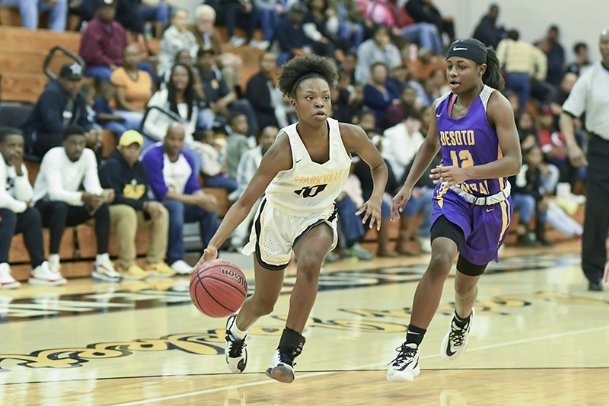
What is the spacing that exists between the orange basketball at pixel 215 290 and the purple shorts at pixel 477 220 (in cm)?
111

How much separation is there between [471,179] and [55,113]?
6.67m

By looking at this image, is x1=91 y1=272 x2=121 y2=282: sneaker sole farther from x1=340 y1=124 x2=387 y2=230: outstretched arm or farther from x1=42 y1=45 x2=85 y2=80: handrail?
x1=340 y1=124 x2=387 y2=230: outstretched arm

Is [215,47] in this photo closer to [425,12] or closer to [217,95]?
[217,95]

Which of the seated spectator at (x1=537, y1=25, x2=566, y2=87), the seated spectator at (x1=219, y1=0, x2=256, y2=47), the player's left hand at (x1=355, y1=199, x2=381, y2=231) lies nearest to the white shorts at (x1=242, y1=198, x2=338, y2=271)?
the player's left hand at (x1=355, y1=199, x2=381, y2=231)

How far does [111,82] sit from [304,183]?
795 centimetres

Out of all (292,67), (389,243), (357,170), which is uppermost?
(292,67)

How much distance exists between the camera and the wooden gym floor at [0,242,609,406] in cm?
540

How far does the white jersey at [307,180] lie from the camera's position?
5727mm

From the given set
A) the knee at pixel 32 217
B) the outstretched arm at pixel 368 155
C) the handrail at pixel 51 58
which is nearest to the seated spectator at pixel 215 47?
the handrail at pixel 51 58

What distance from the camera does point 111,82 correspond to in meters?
13.3

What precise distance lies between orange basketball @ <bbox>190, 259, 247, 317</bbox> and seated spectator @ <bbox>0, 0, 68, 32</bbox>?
918 cm

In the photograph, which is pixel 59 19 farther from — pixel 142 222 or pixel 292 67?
pixel 292 67

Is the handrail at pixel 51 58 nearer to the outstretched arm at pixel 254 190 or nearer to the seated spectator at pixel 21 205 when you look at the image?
the seated spectator at pixel 21 205

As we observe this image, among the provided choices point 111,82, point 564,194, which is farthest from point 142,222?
point 564,194
